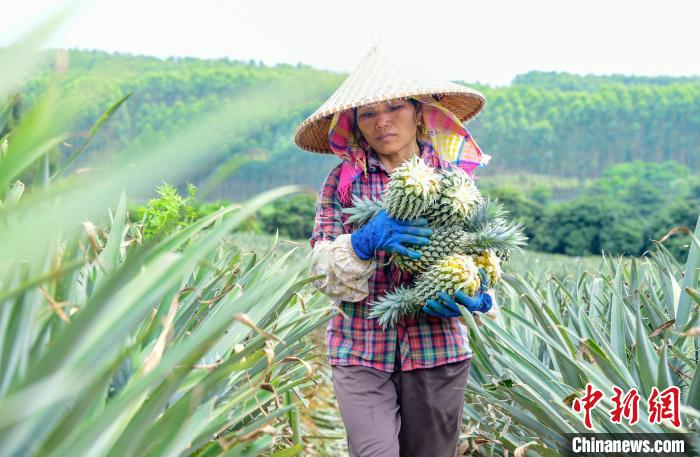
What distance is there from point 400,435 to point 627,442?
0.90 m

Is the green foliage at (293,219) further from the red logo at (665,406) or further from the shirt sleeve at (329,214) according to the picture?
the red logo at (665,406)

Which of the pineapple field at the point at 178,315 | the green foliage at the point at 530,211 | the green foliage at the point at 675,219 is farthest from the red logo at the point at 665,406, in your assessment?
the green foliage at the point at 675,219

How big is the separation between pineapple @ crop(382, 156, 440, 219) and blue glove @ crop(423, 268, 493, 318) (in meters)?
0.25

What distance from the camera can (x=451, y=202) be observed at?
2.08 m

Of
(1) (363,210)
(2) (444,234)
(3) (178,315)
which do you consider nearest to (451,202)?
(2) (444,234)

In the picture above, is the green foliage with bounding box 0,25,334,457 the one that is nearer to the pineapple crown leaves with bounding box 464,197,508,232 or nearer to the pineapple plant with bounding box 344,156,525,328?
the pineapple plant with bounding box 344,156,525,328

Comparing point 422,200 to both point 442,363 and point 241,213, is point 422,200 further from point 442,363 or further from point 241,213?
point 241,213

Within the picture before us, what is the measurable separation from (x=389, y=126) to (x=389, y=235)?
45 centimetres

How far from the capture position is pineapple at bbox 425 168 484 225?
6.83ft

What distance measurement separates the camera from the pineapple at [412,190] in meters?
2.04

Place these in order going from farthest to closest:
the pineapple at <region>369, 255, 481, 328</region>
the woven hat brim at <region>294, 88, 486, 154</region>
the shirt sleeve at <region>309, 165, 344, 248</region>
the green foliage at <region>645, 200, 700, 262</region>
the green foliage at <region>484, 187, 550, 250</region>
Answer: the green foliage at <region>484, 187, 550, 250</region> < the green foliage at <region>645, 200, 700, 262</region> < the woven hat brim at <region>294, 88, 486, 154</region> < the shirt sleeve at <region>309, 165, 344, 248</region> < the pineapple at <region>369, 255, 481, 328</region>

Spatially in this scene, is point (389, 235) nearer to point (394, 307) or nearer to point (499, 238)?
point (394, 307)

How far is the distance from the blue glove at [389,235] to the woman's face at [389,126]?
1.00 ft

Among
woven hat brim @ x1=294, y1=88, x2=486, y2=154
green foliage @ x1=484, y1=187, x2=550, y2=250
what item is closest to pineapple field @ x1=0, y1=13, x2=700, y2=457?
woven hat brim @ x1=294, y1=88, x2=486, y2=154
